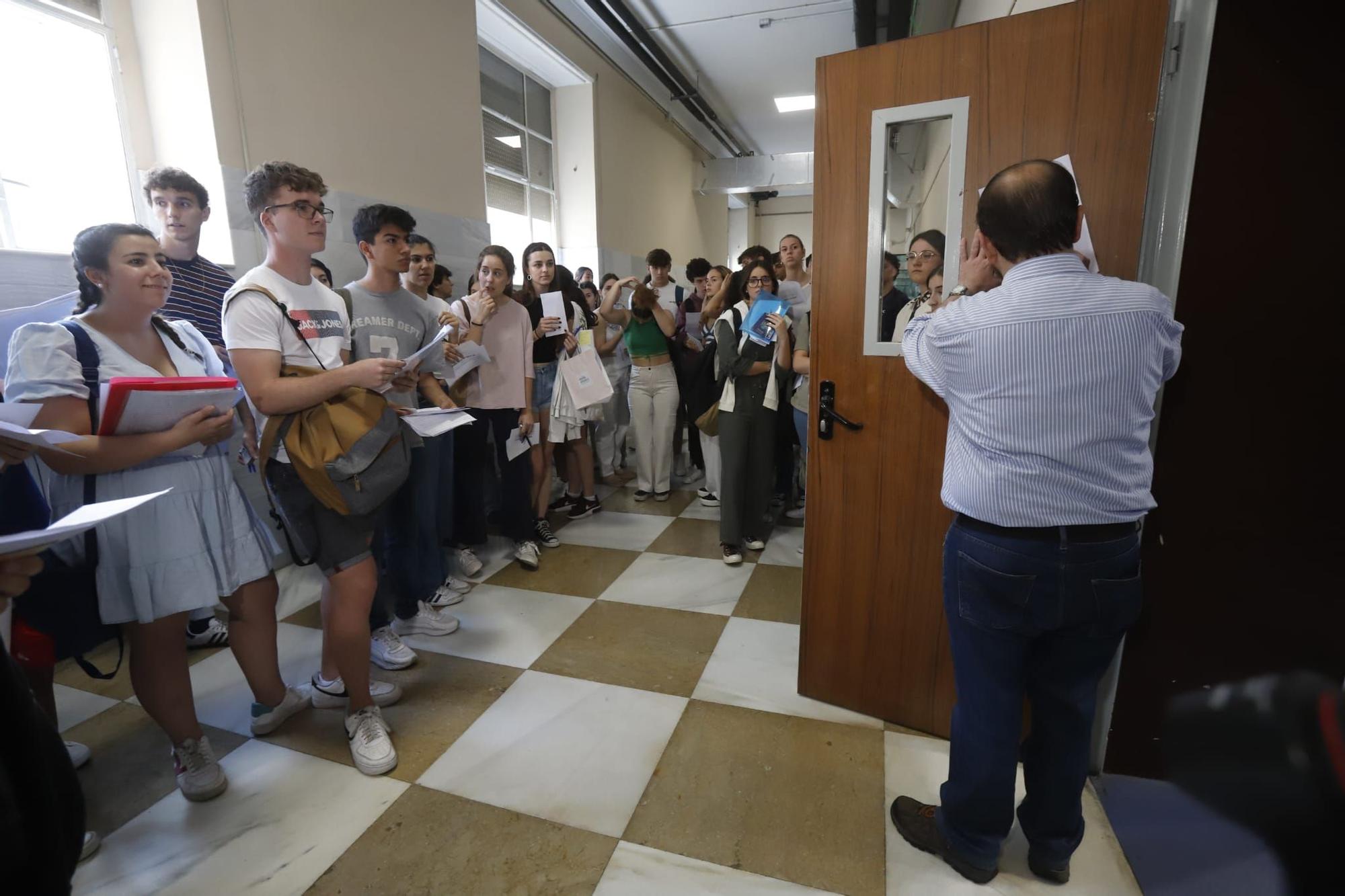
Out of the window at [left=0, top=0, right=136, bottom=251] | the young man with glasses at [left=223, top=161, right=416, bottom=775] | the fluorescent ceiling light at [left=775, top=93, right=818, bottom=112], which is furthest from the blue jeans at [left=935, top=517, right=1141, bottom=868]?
the fluorescent ceiling light at [left=775, top=93, right=818, bottom=112]

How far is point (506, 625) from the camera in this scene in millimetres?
2537

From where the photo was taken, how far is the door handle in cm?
181

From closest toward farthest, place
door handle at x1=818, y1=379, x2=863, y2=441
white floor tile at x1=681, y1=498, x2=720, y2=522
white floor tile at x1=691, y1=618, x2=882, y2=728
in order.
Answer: door handle at x1=818, y1=379, x2=863, y2=441, white floor tile at x1=691, y1=618, x2=882, y2=728, white floor tile at x1=681, y1=498, x2=720, y2=522

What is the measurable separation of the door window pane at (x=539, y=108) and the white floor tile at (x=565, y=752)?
533 cm

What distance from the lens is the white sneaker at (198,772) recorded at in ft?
5.31

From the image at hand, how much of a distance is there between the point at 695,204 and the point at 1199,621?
29.1ft

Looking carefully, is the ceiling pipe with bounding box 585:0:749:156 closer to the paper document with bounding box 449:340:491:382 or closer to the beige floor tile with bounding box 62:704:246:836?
the paper document with bounding box 449:340:491:382

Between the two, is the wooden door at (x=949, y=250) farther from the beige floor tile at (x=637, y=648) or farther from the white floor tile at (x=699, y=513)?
the white floor tile at (x=699, y=513)

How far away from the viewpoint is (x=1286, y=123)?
1226 millimetres

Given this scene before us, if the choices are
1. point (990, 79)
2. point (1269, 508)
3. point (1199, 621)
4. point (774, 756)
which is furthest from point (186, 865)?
point (990, 79)

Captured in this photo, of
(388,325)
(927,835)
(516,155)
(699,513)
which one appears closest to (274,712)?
(388,325)

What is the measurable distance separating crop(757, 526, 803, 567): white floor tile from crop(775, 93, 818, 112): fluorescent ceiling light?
19.2ft

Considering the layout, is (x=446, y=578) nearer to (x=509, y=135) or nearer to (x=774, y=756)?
(x=774, y=756)

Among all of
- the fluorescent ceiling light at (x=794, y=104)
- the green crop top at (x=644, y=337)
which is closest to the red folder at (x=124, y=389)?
the green crop top at (x=644, y=337)
